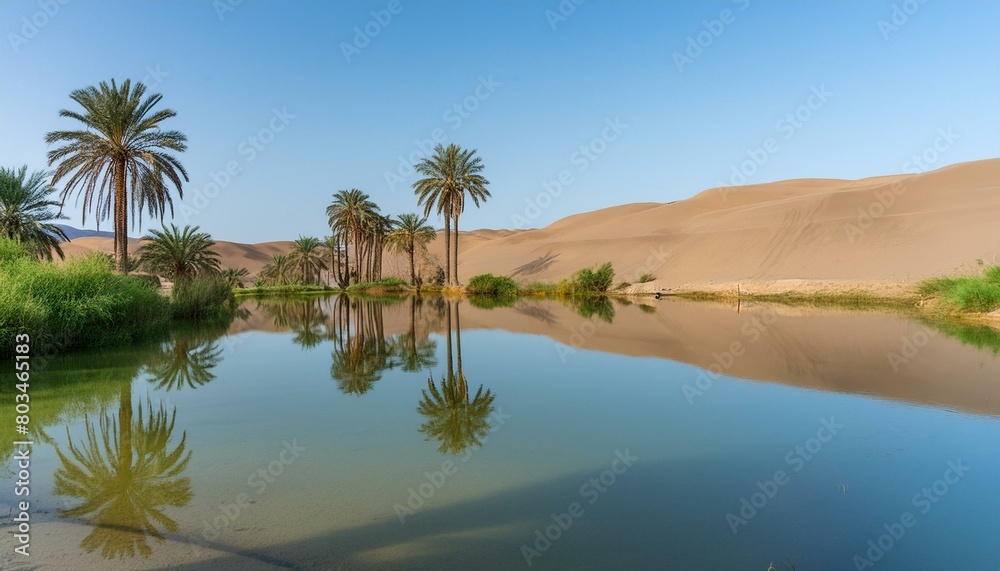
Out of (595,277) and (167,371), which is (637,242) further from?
(167,371)

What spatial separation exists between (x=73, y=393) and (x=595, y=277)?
34.1m

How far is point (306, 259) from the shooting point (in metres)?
57.7

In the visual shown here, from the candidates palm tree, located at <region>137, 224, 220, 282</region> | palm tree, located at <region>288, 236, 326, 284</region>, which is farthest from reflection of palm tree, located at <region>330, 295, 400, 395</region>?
palm tree, located at <region>288, 236, 326, 284</region>

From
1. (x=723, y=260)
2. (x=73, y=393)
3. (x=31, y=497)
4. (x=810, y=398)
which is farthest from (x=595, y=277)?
(x=31, y=497)

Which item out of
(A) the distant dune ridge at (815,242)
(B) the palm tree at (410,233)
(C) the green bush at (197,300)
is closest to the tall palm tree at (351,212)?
(B) the palm tree at (410,233)
